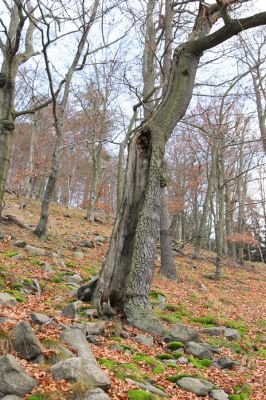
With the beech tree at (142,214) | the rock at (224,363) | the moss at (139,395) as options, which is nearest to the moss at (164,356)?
the rock at (224,363)

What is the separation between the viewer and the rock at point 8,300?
19.8 ft

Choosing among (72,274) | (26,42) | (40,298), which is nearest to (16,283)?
(40,298)

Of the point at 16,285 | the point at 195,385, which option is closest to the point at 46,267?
the point at 16,285

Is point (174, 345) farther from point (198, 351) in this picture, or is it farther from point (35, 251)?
point (35, 251)

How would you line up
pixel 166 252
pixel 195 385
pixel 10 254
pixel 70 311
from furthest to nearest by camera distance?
1. pixel 166 252
2. pixel 10 254
3. pixel 70 311
4. pixel 195 385

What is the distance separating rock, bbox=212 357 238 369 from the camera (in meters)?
6.07

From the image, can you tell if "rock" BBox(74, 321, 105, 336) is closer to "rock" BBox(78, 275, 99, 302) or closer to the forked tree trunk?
"rock" BBox(78, 275, 99, 302)

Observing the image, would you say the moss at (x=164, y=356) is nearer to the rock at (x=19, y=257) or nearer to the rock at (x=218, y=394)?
the rock at (x=218, y=394)

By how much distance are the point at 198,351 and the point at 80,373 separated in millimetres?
2938

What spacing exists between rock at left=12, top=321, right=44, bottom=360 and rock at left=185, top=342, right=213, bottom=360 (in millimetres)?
2880

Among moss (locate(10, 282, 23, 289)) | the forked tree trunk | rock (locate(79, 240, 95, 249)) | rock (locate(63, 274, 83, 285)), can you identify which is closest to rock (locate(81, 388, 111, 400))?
moss (locate(10, 282, 23, 289))

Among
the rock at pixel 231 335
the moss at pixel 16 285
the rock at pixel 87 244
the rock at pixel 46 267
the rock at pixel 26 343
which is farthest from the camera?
the rock at pixel 87 244

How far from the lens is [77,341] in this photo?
493 centimetres

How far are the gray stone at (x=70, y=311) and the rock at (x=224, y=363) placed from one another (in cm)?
231
